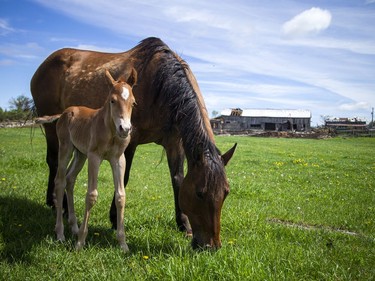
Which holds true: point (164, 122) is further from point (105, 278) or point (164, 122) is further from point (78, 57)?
point (78, 57)

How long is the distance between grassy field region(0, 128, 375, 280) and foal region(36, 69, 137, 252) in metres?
0.39

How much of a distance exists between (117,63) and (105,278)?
3.86m

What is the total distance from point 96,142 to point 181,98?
1329 millimetres

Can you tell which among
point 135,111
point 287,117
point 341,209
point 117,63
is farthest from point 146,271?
point 287,117

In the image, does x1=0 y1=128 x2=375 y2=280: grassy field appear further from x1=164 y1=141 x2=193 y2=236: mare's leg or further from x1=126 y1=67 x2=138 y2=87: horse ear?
x1=126 y1=67 x2=138 y2=87: horse ear

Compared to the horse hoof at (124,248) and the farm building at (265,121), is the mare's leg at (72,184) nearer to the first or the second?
the horse hoof at (124,248)

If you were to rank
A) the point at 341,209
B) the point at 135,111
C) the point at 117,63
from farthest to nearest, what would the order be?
the point at 341,209, the point at 117,63, the point at 135,111

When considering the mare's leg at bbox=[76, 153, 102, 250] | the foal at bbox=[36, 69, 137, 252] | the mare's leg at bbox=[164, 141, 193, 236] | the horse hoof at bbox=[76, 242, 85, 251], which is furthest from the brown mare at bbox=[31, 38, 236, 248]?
the horse hoof at bbox=[76, 242, 85, 251]

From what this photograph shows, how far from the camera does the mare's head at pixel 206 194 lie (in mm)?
3639

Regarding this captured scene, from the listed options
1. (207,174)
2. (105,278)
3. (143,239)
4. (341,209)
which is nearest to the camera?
(105,278)

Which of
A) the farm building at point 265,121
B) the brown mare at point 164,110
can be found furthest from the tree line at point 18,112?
the farm building at point 265,121

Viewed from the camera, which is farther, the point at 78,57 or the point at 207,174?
the point at 78,57

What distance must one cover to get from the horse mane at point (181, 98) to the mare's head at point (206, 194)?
0.07 meters

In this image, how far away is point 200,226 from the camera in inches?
147
